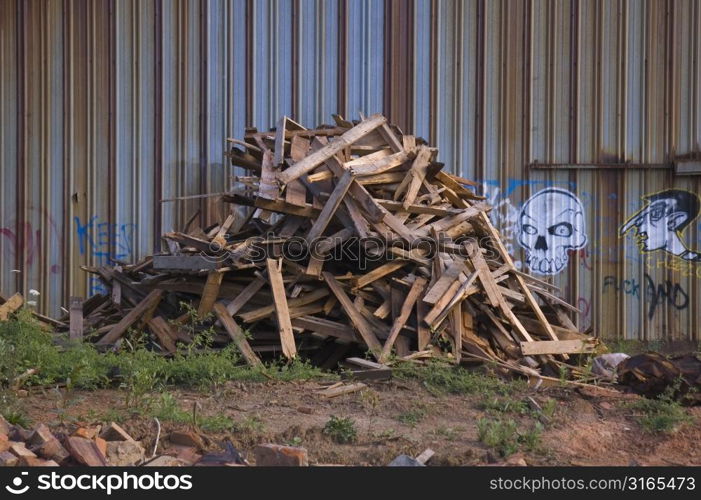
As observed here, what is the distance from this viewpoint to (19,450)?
4.98 m

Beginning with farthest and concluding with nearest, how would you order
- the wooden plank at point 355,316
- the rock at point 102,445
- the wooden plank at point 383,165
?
the wooden plank at point 383,165, the wooden plank at point 355,316, the rock at point 102,445

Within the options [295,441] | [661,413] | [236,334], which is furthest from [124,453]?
[661,413]

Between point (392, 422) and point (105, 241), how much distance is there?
7.28 meters

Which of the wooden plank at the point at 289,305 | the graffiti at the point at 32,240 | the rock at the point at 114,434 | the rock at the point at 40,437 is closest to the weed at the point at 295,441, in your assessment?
the rock at the point at 114,434

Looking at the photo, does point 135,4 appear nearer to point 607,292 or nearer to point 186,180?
point 186,180

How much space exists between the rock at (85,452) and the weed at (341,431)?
5.49 feet

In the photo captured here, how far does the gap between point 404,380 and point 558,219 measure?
555 cm

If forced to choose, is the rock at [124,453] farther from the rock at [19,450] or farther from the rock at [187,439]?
the rock at [19,450]

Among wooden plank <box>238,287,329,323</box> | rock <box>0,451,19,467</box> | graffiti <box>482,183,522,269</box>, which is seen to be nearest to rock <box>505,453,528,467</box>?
rock <box>0,451,19,467</box>

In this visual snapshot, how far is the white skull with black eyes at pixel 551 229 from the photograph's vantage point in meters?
12.0

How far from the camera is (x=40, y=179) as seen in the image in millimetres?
12219

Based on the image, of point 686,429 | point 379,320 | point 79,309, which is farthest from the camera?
point 79,309

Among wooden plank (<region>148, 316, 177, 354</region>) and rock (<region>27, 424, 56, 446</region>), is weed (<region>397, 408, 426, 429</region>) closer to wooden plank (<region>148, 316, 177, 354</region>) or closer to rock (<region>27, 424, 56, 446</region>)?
rock (<region>27, 424, 56, 446</region>)

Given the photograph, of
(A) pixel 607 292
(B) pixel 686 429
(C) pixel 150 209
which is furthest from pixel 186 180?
(B) pixel 686 429
